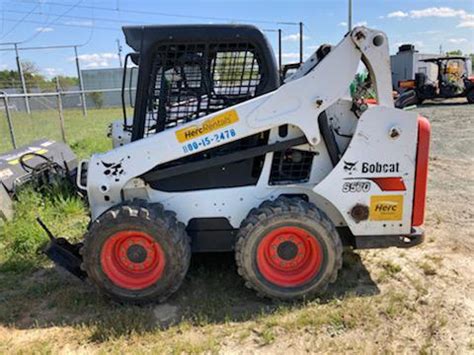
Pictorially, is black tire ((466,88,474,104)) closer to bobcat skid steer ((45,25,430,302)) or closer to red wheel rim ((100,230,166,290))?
bobcat skid steer ((45,25,430,302))

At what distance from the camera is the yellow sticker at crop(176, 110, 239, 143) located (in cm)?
325

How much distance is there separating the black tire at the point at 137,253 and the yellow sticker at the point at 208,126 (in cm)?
60

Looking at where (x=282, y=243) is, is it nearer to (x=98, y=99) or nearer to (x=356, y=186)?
(x=356, y=186)

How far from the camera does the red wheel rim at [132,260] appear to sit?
3312 millimetres

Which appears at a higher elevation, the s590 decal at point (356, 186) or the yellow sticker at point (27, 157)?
the s590 decal at point (356, 186)

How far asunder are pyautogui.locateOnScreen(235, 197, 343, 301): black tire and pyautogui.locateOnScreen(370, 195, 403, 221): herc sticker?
0.39 m

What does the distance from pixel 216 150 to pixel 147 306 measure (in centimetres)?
135

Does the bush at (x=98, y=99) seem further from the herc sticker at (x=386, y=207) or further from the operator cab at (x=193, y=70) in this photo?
the herc sticker at (x=386, y=207)

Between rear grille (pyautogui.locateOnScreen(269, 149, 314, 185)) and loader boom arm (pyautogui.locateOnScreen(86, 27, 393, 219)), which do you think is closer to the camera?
loader boom arm (pyautogui.locateOnScreen(86, 27, 393, 219))

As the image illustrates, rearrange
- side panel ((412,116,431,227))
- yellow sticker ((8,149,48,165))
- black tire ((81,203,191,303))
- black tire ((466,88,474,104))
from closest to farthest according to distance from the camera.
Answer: black tire ((81,203,191,303)), side panel ((412,116,431,227)), yellow sticker ((8,149,48,165)), black tire ((466,88,474,104))

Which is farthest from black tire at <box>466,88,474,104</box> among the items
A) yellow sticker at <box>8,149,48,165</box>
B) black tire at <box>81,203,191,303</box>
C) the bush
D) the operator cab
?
the bush

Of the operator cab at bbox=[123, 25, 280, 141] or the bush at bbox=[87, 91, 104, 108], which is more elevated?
the operator cab at bbox=[123, 25, 280, 141]

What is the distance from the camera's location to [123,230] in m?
3.27

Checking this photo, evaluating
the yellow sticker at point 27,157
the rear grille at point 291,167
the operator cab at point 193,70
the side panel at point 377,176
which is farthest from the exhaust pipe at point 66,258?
the yellow sticker at point 27,157
